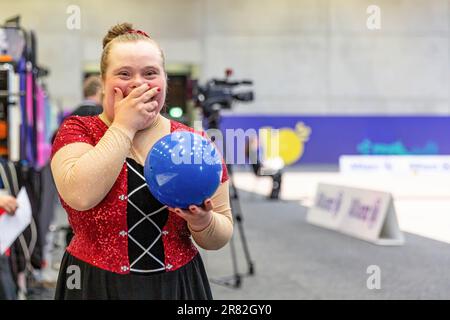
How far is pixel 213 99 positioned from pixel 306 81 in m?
13.8

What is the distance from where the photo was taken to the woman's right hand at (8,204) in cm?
311

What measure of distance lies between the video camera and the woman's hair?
3572 mm

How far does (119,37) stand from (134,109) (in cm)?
20

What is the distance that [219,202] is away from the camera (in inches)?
54.6

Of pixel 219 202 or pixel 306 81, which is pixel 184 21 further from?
pixel 219 202

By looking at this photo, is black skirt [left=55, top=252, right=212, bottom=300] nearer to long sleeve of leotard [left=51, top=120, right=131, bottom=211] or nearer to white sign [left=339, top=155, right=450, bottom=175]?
long sleeve of leotard [left=51, top=120, right=131, bottom=211]

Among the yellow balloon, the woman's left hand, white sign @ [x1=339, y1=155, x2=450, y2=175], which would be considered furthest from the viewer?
the yellow balloon

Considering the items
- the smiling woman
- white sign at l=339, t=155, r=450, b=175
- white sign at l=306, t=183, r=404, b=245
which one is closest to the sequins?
the smiling woman

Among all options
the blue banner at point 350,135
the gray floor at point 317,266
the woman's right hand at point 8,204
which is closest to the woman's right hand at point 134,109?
the woman's right hand at point 8,204

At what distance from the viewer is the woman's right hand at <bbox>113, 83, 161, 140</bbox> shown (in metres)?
1.24

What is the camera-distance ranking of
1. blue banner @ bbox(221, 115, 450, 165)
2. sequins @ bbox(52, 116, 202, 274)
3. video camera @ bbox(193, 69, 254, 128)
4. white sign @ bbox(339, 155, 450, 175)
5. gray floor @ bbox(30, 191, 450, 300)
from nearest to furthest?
sequins @ bbox(52, 116, 202, 274), gray floor @ bbox(30, 191, 450, 300), video camera @ bbox(193, 69, 254, 128), white sign @ bbox(339, 155, 450, 175), blue banner @ bbox(221, 115, 450, 165)

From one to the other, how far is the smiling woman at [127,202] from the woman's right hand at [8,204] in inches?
73.1

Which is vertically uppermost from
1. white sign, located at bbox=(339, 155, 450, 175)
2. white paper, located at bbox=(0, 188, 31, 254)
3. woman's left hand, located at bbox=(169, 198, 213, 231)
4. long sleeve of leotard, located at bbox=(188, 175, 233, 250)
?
woman's left hand, located at bbox=(169, 198, 213, 231)
